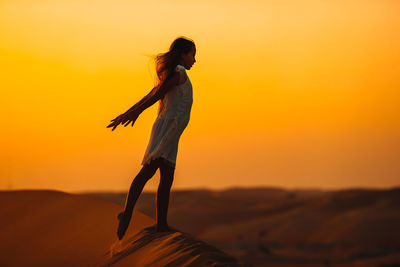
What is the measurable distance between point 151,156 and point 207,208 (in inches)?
1726

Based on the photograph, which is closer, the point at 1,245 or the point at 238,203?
the point at 1,245

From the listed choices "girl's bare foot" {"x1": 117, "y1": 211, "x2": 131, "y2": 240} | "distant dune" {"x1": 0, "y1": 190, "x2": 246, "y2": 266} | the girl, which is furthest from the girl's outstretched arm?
"distant dune" {"x1": 0, "y1": 190, "x2": 246, "y2": 266}

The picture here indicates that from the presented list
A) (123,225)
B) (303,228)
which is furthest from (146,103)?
(303,228)

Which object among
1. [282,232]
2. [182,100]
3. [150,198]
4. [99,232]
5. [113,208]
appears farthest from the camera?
[150,198]

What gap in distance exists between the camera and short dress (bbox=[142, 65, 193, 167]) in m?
6.17

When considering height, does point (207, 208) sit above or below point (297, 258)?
above

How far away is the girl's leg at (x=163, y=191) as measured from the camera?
6.35 meters

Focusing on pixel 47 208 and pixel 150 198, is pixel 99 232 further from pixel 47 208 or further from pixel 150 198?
pixel 150 198

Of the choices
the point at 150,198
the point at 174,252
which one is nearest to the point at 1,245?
the point at 174,252

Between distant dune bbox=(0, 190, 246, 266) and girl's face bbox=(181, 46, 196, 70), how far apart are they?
1.53m

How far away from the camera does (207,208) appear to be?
4975 centimetres

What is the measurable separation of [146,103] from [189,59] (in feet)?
1.89

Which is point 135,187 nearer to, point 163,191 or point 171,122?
point 163,191

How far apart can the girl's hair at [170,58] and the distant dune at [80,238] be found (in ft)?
4.13
